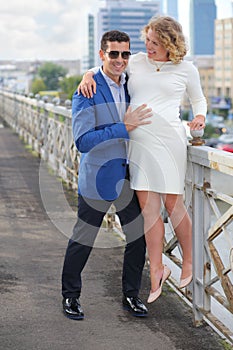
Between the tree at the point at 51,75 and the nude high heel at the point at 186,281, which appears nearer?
the nude high heel at the point at 186,281

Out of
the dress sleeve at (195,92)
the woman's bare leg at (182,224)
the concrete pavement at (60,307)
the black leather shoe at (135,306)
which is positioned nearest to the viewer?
the concrete pavement at (60,307)

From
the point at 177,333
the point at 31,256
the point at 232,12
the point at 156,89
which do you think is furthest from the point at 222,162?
the point at 232,12

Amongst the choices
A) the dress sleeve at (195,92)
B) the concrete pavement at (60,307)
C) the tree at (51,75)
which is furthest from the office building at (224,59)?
the dress sleeve at (195,92)

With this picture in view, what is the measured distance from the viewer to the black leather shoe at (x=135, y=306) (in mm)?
4410

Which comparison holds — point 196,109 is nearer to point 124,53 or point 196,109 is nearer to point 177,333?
point 124,53

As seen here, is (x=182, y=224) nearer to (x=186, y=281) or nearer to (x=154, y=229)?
(x=154, y=229)

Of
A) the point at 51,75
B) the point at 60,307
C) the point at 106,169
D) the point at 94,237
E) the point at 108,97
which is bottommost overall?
the point at 60,307

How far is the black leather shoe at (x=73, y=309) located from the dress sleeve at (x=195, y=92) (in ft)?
4.20

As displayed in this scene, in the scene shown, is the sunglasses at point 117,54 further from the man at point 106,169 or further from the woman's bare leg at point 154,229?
the woman's bare leg at point 154,229

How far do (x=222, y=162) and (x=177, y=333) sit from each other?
1.01 metres

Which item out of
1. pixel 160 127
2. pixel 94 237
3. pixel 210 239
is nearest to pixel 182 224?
pixel 210 239

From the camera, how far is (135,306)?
4.45m

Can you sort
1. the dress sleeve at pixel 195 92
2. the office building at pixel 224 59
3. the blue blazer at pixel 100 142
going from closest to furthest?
the blue blazer at pixel 100 142 → the dress sleeve at pixel 195 92 → the office building at pixel 224 59

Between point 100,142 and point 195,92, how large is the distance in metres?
0.62
